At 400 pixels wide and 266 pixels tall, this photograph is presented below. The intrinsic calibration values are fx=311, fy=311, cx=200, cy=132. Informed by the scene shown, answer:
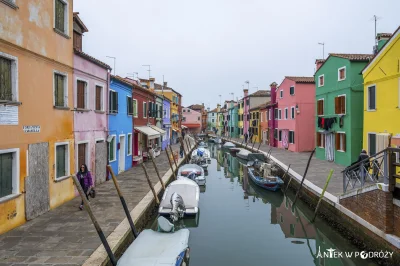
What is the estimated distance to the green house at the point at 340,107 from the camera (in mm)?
20703

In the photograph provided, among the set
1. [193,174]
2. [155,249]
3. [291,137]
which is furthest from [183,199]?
[291,137]

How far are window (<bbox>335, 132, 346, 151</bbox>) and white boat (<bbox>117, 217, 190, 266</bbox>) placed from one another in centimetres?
1675

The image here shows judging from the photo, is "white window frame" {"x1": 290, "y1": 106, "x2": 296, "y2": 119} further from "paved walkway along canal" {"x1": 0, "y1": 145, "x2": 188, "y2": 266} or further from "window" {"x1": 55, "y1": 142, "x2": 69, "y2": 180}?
"window" {"x1": 55, "y1": 142, "x2": 69, "y2": 180}

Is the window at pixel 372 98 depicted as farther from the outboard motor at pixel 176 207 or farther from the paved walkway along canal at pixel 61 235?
the paved walkway along canal at pixel 61 235

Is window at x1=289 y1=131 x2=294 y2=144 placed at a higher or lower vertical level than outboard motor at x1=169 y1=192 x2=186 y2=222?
higher

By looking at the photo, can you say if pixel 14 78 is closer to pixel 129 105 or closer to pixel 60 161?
pixel 60 161

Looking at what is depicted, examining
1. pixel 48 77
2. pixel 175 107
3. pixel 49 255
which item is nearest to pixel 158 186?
pixel 48 77

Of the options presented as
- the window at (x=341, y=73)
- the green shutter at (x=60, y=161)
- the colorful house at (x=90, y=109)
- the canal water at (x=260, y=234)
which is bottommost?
the canal water at (x=260, y=234)

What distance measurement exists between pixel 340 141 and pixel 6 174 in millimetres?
20703

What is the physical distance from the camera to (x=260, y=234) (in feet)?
42.0

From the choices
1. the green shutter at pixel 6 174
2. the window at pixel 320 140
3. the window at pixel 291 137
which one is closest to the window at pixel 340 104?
the window at pixel 320 140

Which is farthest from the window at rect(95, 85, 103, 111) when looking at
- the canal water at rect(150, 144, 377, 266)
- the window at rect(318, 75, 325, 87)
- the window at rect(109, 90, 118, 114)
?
the window at rect(318, 75, 325, 87)

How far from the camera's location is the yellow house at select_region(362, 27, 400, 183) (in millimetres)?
15148

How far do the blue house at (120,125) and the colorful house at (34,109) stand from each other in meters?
5.11
